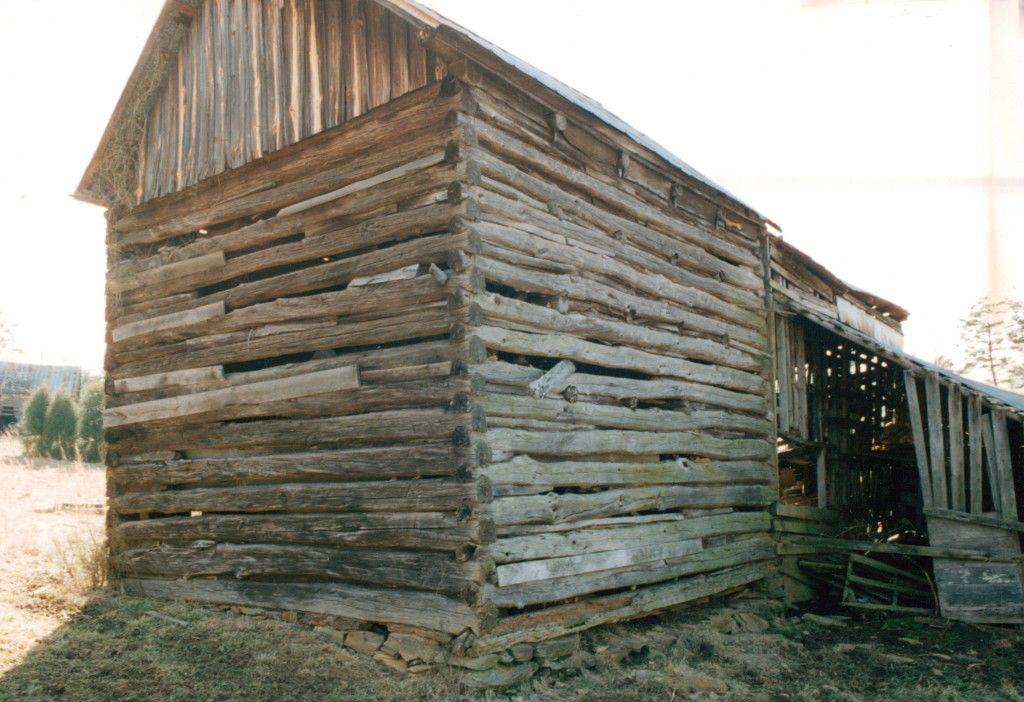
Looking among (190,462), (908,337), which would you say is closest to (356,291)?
(190,462)

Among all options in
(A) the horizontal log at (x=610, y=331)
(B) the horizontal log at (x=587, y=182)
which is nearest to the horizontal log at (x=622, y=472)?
(A) the horizontal log at (x=610, y=331)

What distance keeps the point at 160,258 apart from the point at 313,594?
12.7 ft

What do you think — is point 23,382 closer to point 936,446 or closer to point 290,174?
point 290,174

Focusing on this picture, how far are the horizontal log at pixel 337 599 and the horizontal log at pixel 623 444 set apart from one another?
1140mm

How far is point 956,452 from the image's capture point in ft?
26.9

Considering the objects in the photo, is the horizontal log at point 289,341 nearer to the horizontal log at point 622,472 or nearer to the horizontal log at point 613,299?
the horizontal log at point 613,299

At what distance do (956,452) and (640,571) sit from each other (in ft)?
12.2

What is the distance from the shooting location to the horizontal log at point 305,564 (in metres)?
5.63

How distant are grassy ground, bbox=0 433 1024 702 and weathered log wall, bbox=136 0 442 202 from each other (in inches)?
160

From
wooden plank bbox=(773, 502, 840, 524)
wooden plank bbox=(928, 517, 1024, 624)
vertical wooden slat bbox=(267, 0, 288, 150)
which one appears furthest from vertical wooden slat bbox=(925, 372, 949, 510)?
vertical wooden slat bbox=(267, 0, 288, 150)

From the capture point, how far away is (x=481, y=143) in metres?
6.17

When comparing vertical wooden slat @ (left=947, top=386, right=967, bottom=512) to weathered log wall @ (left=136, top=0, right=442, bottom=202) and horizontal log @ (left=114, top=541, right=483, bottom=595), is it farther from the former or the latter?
weathered log wall @ (left=136, top=0, right=442, bottom=202)

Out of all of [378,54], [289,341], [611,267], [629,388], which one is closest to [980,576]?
[629,388]

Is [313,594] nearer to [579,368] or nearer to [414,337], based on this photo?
[414,337]
